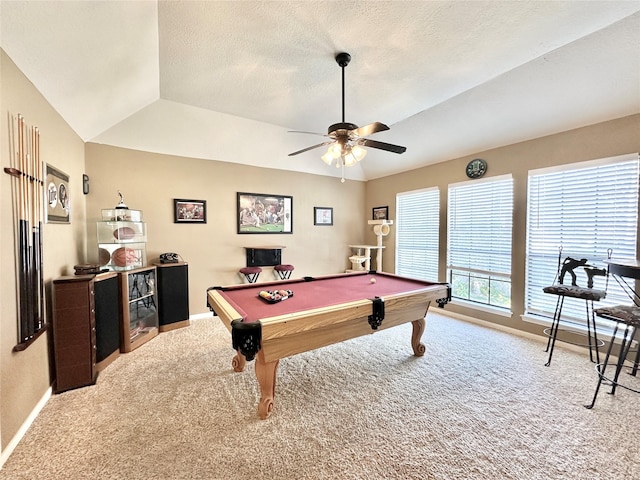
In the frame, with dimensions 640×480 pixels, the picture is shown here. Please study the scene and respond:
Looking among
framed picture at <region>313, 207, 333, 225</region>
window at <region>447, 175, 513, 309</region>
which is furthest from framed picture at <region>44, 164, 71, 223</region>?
window at <region>447, 175, 513, 309</region>

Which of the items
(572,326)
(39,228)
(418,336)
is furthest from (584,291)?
(39,228)

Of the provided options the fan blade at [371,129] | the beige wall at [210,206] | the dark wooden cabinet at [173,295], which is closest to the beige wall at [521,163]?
the beige wall at [210,206]

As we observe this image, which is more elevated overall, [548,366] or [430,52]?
[430,52]

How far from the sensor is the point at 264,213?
4668mm

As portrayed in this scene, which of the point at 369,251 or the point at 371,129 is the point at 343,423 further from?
the point at 369,251

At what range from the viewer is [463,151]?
4012 millimetres

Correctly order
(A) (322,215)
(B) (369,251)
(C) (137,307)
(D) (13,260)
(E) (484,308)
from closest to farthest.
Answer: (D) (13,260), (C) (137,307), (E) (484,308), (A) (322,215), (B) (369,251)

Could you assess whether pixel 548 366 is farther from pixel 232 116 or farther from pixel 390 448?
pixel 232 116

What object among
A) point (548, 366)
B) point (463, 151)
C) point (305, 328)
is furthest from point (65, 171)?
point (548, 366)

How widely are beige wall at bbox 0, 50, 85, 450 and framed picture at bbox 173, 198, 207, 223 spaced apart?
1.38 metres

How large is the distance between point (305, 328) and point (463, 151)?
12.4 ft

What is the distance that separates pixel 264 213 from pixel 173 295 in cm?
194

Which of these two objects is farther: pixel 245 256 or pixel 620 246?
pixel 245 256

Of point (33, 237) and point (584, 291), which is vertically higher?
point (33, 237)
